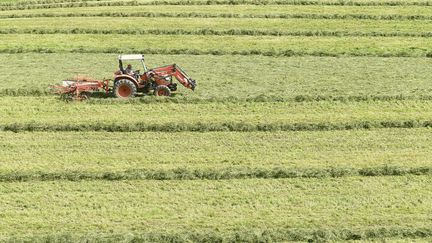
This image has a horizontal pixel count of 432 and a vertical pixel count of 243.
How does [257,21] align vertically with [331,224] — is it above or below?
above

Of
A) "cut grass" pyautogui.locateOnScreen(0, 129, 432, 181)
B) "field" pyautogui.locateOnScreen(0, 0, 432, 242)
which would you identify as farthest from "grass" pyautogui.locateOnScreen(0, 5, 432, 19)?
"cut grass" pyautogui.locateOnScreen(0, 129, 432, 181)

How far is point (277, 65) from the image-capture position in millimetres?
26906

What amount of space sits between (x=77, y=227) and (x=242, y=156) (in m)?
5.55

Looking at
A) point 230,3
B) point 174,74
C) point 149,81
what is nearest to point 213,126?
point 174,74

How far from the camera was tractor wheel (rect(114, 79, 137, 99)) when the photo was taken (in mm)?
22422

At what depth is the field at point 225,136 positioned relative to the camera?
15.7 m

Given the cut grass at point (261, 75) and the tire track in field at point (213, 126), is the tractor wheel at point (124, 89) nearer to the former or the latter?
the cut grass at point (261, 75)

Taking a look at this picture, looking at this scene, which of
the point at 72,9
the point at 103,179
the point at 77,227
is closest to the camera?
the point at 77,227

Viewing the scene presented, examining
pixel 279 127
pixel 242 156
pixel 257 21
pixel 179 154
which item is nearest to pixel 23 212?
pixel 179 154

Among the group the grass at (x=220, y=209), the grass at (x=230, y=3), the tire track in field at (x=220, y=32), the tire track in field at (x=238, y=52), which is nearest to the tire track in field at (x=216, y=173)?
the grass at (x=220, y=209)

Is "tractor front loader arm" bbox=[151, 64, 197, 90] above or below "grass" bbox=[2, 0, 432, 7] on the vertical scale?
below

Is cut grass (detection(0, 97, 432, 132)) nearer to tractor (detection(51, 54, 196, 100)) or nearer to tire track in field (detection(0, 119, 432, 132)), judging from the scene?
tire track in field (detection(0, 119, 432, 132))

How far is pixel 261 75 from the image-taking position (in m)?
25.5

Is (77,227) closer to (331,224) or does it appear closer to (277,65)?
(331,224)
